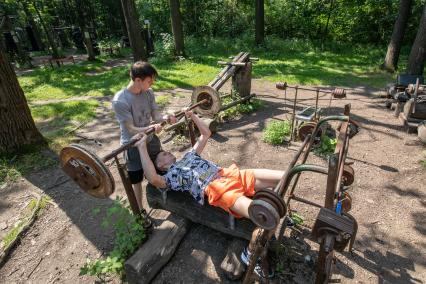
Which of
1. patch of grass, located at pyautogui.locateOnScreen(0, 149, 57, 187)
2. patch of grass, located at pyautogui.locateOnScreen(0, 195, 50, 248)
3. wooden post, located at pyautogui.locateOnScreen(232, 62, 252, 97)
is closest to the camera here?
patch of grass, located at pyautogui.locateOnScreen(0, 195, 50, 248)

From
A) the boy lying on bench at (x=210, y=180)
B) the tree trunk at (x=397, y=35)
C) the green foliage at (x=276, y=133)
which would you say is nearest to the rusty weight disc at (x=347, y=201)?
the boy lying on bench at (x=210, y=180)

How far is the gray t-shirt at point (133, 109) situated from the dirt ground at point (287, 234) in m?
Result: 1.54

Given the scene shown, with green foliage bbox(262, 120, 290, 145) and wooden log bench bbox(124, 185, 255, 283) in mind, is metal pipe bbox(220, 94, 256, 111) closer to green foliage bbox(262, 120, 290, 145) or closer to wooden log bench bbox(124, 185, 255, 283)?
green foliage bbox(262, 120, 290, 145)

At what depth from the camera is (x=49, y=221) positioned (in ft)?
14.4

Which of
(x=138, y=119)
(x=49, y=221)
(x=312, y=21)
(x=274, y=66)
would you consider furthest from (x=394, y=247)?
(x=312, y=21)

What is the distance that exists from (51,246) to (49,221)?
22.1 inches

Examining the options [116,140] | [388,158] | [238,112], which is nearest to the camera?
[388,158]

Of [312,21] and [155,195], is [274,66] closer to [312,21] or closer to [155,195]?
[312,21]

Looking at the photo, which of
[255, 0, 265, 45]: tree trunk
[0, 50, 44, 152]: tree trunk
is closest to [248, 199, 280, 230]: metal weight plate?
[0, 50, 44, 152]: tree trunk

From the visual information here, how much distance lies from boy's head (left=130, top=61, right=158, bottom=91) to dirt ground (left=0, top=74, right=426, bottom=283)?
1.99 meters

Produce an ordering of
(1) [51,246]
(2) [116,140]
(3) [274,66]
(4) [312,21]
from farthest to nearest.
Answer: (4) [312,21], (3) [274,66], (2) [116,140], (1) [51,246]

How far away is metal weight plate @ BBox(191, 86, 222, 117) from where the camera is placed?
564 cm

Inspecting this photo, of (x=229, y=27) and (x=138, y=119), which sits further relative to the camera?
(x=229, y=27)

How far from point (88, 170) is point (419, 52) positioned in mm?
10303
